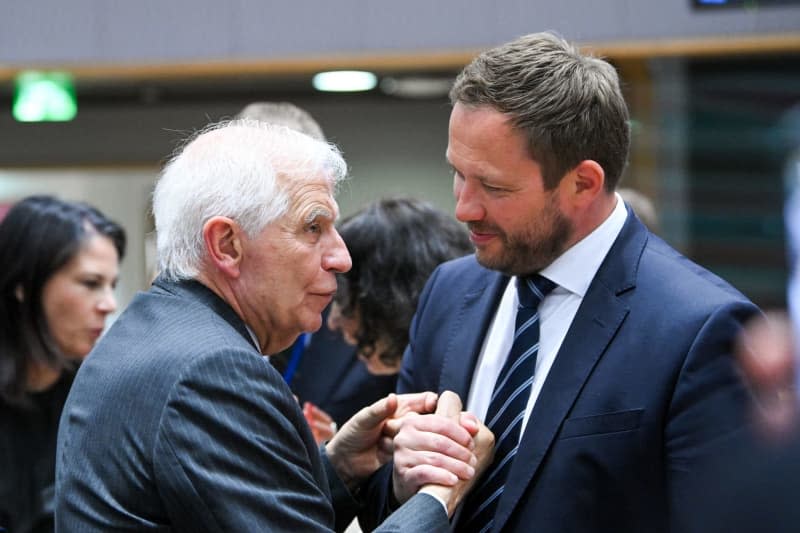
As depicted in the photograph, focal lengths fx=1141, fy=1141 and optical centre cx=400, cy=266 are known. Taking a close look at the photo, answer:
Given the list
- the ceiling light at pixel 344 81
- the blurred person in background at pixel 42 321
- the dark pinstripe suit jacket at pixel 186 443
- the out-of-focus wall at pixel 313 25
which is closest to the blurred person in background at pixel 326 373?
the blurred person in background at pixel 42 321

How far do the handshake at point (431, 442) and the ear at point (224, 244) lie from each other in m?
0.43

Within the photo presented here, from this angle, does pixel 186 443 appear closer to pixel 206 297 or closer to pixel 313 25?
pixel 206 297

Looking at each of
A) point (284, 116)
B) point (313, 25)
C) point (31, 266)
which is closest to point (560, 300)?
point (284, 116)

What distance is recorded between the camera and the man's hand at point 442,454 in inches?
77.6

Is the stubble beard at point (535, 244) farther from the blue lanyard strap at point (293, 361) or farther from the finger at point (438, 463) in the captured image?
the blue lanyard strap at point (293, 361)

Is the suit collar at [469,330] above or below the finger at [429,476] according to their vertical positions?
above

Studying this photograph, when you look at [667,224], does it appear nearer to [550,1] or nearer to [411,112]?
[550,1]

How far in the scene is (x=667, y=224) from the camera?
19.9 ft

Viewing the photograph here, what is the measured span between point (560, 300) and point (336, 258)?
1.47 feet

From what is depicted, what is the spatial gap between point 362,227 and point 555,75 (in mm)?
1101

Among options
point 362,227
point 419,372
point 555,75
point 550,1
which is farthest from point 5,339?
point 550,1

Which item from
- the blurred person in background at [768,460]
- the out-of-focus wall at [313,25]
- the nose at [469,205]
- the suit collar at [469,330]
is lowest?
the suit collar at [469,330]

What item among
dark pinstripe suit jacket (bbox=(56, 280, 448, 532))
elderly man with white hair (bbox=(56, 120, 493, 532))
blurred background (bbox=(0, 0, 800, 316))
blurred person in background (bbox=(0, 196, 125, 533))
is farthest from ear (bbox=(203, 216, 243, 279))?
blurred background (bbox=(0, 0, 800, 316))

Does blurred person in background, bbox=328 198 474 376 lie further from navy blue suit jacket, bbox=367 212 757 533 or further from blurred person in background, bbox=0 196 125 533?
navy blue suit jacket, bbox=367 212 757 533
